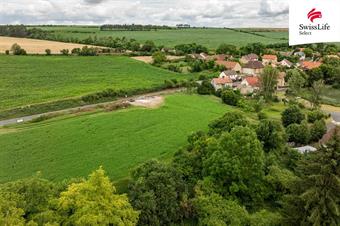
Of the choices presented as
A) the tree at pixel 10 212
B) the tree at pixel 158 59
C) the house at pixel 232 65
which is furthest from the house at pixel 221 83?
the tree at pixel 10 212

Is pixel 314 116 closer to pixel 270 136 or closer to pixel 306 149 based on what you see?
pixel 306 149

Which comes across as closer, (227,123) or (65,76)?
(227,123)

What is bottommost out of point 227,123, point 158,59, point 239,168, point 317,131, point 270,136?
point 317,131

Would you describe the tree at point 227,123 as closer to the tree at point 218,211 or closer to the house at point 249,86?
the tree at point 218,211

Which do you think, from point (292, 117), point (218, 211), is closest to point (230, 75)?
point (292, 117)

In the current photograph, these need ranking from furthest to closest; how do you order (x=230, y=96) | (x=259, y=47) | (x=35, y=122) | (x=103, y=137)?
(x=259, y=47), (x=230, y=96), (x=35, y=122), (x=103, y=137)

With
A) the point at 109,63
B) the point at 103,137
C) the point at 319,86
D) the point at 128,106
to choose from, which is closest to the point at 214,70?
the point at 109,63

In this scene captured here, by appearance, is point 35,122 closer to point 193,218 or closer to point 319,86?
point 193,218
